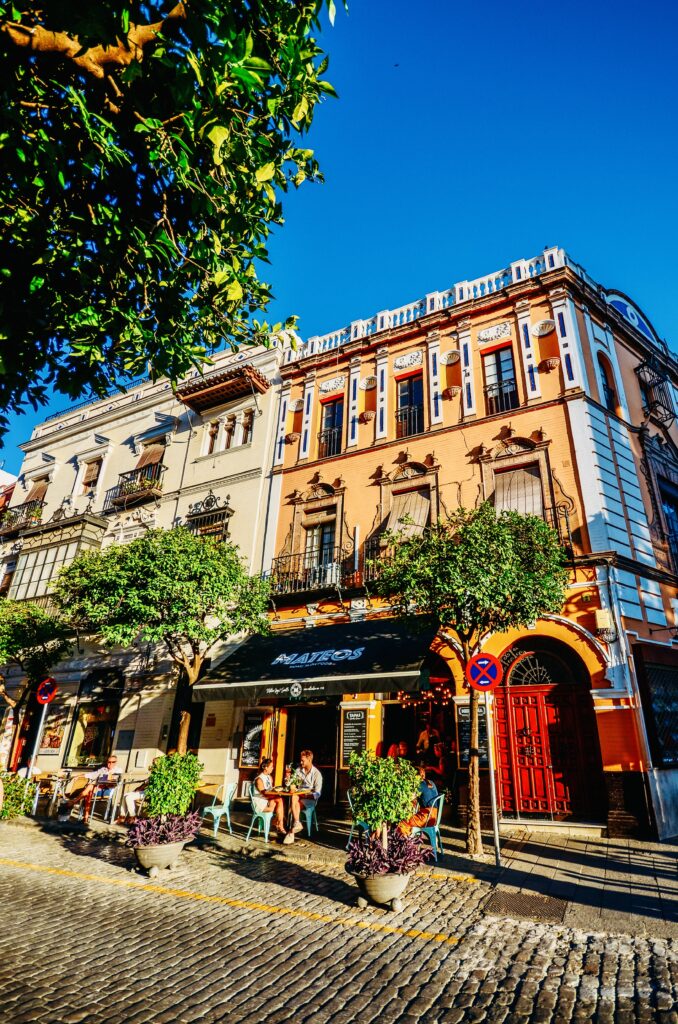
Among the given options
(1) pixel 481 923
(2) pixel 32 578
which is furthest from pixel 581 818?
(2) pixel 32 578

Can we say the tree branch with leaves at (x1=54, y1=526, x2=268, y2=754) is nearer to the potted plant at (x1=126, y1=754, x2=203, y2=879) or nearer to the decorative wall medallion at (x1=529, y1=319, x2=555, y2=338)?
the potted plant at (x1=126, y1=754, x2=203, y2=879)

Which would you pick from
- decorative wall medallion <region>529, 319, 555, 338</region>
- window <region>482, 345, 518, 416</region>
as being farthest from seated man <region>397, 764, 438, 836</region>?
decorative wall medallion <region>529, 319, 555, 338</region>

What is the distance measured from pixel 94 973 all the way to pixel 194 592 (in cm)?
829

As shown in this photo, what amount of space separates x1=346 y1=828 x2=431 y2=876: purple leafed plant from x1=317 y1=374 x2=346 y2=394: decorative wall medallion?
1373 cm

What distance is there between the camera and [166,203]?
604cm

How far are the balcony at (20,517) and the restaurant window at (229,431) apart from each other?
9843 millimetres

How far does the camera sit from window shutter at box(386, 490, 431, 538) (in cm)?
1420

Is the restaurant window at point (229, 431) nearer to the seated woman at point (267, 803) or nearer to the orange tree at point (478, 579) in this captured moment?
the orange tree at point (478, 579)

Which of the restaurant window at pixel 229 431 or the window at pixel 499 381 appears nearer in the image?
the window at pixel 499 381

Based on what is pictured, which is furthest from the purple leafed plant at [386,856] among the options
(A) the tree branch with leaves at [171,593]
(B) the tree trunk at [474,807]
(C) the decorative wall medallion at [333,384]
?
(C) the decorative wall medallion at [333,384]

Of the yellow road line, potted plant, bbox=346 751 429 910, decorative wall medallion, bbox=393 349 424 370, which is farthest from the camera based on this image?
decorative wall medallion, bbox=393 349 424 370

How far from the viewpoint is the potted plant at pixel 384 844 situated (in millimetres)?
6359

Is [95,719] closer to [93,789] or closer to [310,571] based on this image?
[93,789]

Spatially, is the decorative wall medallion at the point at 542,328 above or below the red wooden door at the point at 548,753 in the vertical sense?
above
